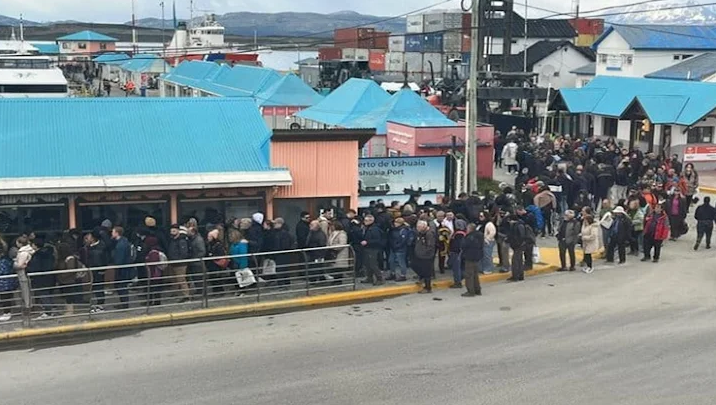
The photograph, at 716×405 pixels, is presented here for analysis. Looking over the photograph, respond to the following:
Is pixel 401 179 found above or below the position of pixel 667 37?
below

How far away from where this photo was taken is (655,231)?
663 inches

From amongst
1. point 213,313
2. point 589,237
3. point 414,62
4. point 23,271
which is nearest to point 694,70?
point 589,237

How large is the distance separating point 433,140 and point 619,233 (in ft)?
27.9

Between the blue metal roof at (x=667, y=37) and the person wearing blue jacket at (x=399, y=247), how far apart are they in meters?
37.7

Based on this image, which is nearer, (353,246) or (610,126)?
(353,246)

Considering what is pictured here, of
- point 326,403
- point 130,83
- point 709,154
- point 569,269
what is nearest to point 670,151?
point 709,154

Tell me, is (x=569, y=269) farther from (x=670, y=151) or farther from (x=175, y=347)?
(x=670, y=151)

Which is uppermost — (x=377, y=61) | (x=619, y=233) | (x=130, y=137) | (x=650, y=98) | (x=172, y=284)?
(x=377, y=61)

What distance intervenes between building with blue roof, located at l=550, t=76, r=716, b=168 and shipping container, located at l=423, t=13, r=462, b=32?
62801mm

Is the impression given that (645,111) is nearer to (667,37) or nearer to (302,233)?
(667,37)

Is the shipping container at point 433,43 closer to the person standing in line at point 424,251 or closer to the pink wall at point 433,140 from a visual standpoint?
the pink wall at point 433,140

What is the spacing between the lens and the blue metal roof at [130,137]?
1588 centimetres

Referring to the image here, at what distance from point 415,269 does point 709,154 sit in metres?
20.6

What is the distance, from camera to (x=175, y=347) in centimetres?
1187
